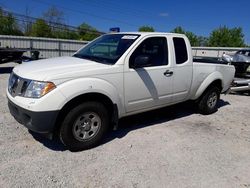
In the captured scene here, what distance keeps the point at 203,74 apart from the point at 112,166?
324 centimetres

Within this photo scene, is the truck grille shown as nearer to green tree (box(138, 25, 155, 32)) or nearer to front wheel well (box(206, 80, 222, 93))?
front wheel well (box(206, 80, 222, 93))

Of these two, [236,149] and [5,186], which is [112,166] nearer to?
[5,186]

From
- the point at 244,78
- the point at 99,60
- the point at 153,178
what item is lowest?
the point at 153,178

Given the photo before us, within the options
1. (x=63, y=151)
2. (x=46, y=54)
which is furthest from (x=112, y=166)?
(x=46, y=54)

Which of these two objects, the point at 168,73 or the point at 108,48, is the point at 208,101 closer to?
the point at 168,73

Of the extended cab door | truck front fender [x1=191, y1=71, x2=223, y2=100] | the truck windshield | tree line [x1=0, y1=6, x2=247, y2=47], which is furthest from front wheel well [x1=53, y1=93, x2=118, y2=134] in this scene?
tree line [x1=0, y1=6, x2=247, y2=47]

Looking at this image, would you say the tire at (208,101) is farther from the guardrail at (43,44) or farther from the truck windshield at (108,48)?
the guardrail at (43,44)

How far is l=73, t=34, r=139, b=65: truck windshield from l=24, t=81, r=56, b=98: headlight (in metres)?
1.07

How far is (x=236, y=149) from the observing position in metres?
4.29

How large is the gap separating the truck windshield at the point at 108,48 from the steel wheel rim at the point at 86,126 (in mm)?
921

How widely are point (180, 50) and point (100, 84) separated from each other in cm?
215

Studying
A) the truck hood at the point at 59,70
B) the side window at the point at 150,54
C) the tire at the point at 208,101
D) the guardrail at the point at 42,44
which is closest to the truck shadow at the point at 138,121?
the tire at the point at 208,101

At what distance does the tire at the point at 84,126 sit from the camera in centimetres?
370

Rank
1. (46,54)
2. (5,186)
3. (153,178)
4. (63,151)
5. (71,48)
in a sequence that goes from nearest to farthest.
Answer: (5,186) → (153,178) → (63,151) → (46,54) → (71,48)
